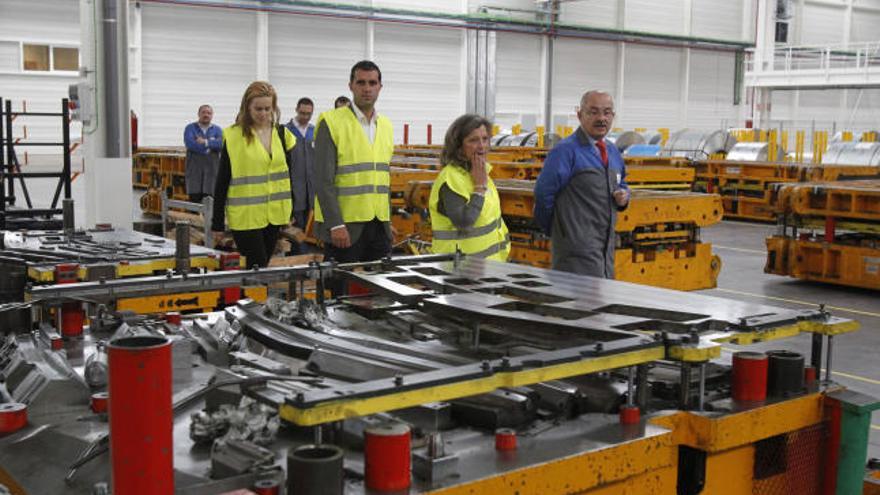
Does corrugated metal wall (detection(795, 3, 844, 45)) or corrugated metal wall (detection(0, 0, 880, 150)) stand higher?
corrugated metal wall (detection(795, 3, 844, 45))

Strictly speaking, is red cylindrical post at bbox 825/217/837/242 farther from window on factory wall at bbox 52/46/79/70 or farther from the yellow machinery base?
window on factory wall at bbox 52/46/79/70

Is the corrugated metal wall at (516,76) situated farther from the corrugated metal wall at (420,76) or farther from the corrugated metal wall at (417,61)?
the corrugated metal wall at (420,76)

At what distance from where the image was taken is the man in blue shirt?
4863 mm

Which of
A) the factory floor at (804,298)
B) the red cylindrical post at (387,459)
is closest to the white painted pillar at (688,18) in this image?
the factory floor at (804,298)

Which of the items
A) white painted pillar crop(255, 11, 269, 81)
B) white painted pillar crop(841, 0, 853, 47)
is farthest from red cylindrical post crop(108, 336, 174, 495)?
white painted pillar crop(841, 0, 853, 47)

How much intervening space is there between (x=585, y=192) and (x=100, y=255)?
2.54 metres

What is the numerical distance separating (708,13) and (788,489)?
2696 centimetres

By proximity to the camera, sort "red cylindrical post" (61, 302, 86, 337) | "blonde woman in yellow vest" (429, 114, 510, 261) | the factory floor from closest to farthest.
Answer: "red cylindrical post" (61, 302, 86, 337), "blonde woman in yellow vest" (429, 114, 510, 261), the factory floor

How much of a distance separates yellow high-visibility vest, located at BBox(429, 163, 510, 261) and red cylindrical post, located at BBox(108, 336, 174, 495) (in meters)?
3.02

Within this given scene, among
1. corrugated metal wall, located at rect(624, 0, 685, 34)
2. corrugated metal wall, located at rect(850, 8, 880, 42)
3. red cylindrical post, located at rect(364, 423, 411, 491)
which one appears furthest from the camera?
corrugated metal wall, located at rect(850, 8, 880, 42)

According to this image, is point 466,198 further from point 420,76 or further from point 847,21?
point 847,21

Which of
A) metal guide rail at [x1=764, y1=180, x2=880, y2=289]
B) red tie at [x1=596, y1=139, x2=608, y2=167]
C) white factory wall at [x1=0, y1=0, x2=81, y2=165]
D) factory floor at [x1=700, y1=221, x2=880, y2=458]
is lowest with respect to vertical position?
factory floor at [x1=700, y1=221, x2=880, y2=458]

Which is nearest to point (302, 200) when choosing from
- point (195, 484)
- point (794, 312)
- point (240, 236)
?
point (240, 236)

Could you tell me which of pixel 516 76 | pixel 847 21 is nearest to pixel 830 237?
pixel 516 76
